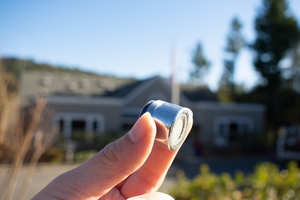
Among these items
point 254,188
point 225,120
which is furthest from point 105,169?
point 225,120

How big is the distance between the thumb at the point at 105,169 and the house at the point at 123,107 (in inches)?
759

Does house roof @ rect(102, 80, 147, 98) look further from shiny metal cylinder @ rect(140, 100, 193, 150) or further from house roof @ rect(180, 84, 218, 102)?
Result: shiny metal cylinder @ rect(140, 100, 193, 150)

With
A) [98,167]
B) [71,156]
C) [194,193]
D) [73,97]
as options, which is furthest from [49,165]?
[98,167]

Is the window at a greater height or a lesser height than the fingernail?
lesser

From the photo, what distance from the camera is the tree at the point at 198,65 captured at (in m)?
38.3

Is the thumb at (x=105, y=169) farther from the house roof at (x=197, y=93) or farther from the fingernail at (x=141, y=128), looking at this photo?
the house roof at (x=197, y=93)

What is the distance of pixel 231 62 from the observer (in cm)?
3984

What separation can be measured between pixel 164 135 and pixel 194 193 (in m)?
4.16

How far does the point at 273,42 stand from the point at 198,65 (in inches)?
603

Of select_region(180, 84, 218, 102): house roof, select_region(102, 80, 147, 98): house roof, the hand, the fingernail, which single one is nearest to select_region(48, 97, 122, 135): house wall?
select_region(102, 80, 147, 98): house roof

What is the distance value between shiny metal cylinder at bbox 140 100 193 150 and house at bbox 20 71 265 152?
19.3 meters

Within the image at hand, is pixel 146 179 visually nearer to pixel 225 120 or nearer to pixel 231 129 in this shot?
pixel 225 120

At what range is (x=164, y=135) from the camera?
1209 millimetres

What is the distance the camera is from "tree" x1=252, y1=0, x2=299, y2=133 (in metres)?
26.0
